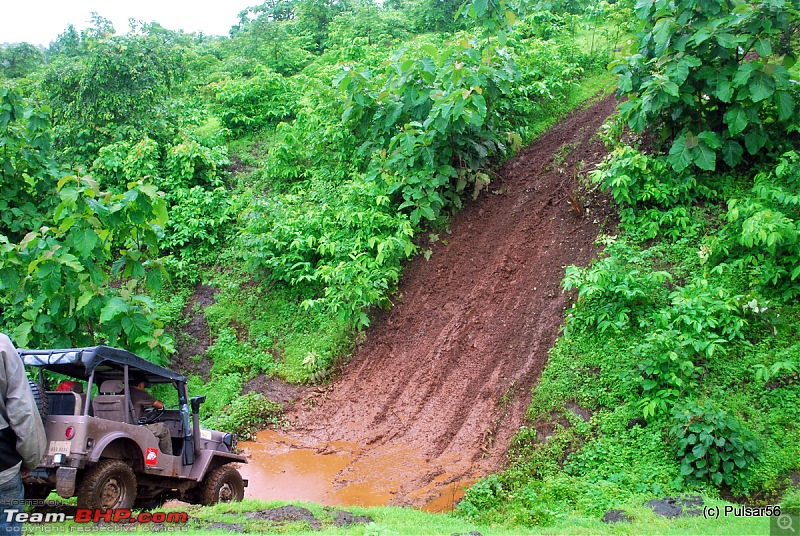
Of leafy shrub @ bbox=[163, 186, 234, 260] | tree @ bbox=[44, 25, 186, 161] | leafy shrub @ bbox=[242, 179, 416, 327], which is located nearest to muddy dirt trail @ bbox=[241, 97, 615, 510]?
leafy shrub @ bbox=[242, 179, 416, 327]

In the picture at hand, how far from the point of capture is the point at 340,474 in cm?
862

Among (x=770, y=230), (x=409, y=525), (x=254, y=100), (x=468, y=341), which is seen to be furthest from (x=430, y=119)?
(x=254, y=100)

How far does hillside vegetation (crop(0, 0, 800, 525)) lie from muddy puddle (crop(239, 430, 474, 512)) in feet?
2.06

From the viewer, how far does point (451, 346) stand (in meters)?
10.7

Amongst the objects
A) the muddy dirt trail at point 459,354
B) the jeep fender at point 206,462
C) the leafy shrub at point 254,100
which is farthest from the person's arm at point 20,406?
the leafy shrub at point 254,100

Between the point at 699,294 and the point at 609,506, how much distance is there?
3.18 meters

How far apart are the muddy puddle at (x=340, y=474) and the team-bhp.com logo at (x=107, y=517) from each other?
222cm

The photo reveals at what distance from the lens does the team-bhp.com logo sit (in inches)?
223

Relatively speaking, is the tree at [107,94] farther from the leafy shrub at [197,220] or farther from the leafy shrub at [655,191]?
the leafy shrub at [655,191]

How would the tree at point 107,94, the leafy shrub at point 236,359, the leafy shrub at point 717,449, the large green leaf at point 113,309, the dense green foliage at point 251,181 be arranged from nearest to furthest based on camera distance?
the leafy shrub at point 717,449 → the large green leaf at point 113,309 → the dense green foliage at point 251,181 → the leafy shrub at point 236,359 → the tree at point 107,94

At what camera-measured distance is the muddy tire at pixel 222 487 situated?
709 centimetres

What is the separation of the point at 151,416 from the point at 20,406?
3397mm

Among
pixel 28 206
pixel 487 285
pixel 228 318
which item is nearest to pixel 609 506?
pixel 487 285

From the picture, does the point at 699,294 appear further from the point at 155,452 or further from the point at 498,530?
the point at 155,452
